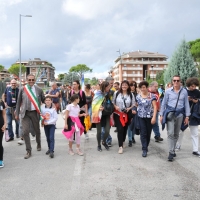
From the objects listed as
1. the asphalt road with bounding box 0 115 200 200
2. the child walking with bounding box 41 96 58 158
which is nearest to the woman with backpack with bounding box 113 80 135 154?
the asphalt road with bounding box 0 115 200 200

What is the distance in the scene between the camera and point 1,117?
548 centimetres

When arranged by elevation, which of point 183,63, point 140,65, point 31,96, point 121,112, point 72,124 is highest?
point 140,65

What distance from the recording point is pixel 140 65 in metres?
96.2

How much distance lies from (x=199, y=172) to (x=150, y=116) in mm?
1738

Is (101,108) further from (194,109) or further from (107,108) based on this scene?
(194,109)

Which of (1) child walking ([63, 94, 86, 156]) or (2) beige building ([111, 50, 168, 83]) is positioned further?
(2) beige building ([111, 50, 168, 83])

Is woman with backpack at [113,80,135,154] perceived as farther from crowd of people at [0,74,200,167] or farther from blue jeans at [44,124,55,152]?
blue jeans at [44,124,55,152]

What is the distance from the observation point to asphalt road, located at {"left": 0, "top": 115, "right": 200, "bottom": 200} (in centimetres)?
393

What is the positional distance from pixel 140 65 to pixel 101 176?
9380 cm

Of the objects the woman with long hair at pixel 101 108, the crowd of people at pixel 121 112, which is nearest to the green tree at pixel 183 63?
the crowd of people at pixel 121 112

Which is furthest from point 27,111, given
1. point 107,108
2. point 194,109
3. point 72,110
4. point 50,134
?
point 194,109

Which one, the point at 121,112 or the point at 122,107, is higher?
the point at 122,107

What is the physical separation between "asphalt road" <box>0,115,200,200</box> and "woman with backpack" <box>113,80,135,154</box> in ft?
1.81

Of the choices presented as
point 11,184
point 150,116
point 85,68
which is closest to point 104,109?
point 150,116
